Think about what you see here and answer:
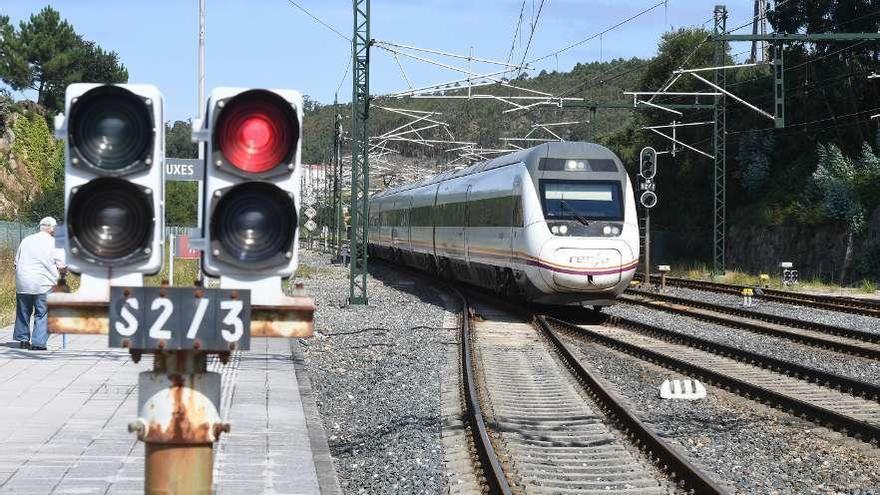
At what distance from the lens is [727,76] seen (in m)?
56.7

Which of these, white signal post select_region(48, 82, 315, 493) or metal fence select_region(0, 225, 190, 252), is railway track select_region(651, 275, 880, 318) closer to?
metal fence select_region(0, 225, 190, 252)

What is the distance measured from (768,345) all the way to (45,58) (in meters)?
64.6

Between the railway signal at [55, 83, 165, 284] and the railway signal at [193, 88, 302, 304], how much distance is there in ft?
0.51

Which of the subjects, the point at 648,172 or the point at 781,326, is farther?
the point at 648,172

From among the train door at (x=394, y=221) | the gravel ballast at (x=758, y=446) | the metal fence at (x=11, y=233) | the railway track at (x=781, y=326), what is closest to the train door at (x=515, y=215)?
the railway track at (x=781, y=326)

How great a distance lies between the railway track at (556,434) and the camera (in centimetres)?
828

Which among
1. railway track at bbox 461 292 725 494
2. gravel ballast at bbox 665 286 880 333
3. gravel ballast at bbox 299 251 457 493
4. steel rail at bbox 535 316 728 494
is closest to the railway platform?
gravel ballast at bbox 299 251 457 493

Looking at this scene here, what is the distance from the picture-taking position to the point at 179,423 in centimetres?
363

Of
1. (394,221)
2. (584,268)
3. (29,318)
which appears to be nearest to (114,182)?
(29,318)

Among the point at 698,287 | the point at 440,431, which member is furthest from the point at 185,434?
the point at 698,287

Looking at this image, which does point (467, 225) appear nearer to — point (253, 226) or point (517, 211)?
point (517, 211)

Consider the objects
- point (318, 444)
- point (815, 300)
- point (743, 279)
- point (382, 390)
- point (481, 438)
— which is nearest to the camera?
point (318, 444)

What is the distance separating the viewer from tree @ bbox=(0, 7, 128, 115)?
7250 cm

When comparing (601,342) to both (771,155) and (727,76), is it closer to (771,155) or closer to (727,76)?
(771,155)
